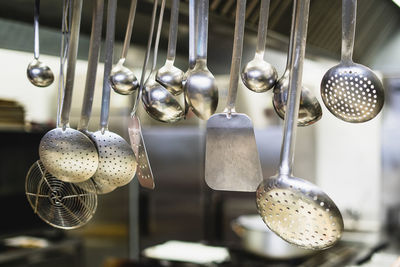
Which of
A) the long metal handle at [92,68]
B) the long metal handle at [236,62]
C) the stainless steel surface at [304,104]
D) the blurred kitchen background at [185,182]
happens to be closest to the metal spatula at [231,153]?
the long metal handle at [236,62]

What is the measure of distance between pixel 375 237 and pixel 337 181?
0.49m

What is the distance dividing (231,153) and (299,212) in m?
0.12

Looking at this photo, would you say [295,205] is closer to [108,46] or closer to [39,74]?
[108,46]

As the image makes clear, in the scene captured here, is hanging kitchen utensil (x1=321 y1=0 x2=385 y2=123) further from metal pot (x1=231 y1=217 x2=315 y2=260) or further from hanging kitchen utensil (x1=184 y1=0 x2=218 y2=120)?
metal pot (x1=231 y1=217 x2=315 y2=260)

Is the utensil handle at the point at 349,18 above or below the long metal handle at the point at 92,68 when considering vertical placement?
above

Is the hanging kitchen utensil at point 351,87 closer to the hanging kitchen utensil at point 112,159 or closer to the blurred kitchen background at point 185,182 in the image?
the hanging kitchen utensil at point 112,159

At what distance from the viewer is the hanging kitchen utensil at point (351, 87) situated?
21.9 inches

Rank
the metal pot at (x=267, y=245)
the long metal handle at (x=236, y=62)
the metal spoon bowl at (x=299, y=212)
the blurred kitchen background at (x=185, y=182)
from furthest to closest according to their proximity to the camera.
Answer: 1. the blurred kitchen background at (x=185, y=182)
2. the metal pot at (x=267, y=245)
3. the long metal handle at (x=236, y=62)
4. the metal spoon bowl at (x=299, y=212)

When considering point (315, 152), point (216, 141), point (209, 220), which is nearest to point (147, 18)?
Answer: point (216, 141)

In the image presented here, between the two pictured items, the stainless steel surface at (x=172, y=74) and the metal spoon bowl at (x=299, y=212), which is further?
the stainless steel surface at (x=172, y=74)

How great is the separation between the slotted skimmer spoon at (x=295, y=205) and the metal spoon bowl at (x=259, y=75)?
3.7 inches

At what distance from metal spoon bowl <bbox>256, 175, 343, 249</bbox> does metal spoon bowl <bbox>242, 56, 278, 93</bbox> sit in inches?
6.8

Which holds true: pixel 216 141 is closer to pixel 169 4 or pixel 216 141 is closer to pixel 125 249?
pixel 169 4

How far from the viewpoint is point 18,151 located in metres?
2.29
